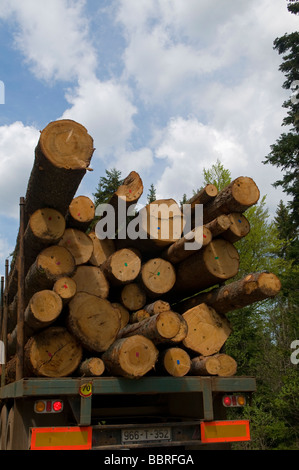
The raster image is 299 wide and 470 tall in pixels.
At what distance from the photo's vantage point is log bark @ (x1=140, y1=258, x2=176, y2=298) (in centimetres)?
575

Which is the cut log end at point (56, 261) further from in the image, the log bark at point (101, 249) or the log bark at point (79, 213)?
the log bark at point (101, 249)

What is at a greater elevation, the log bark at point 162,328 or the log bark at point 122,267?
the log bark at point 122,267

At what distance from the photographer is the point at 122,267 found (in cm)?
573

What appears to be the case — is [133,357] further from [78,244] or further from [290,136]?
[290,136]

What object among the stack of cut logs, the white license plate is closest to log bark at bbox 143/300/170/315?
the stack of cut logs

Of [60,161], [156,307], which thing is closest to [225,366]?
[156,307]

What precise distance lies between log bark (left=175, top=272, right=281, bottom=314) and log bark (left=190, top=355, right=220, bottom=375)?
0.68 m

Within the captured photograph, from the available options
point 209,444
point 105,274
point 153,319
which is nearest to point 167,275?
point 105,274

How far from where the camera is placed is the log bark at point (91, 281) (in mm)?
5598

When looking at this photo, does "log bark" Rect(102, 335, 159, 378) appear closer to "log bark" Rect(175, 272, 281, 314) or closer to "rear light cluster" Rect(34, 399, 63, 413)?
"rear light cluster" Rect(34, 399, 63, 413)

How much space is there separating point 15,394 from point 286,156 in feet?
42.9

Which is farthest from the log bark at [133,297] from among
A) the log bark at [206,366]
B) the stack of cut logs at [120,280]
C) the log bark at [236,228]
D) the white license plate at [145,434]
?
the white license plate at [145,434]

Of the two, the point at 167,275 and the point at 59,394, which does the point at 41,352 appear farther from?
the point at 167,275

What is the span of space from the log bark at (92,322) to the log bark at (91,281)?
422 mm
